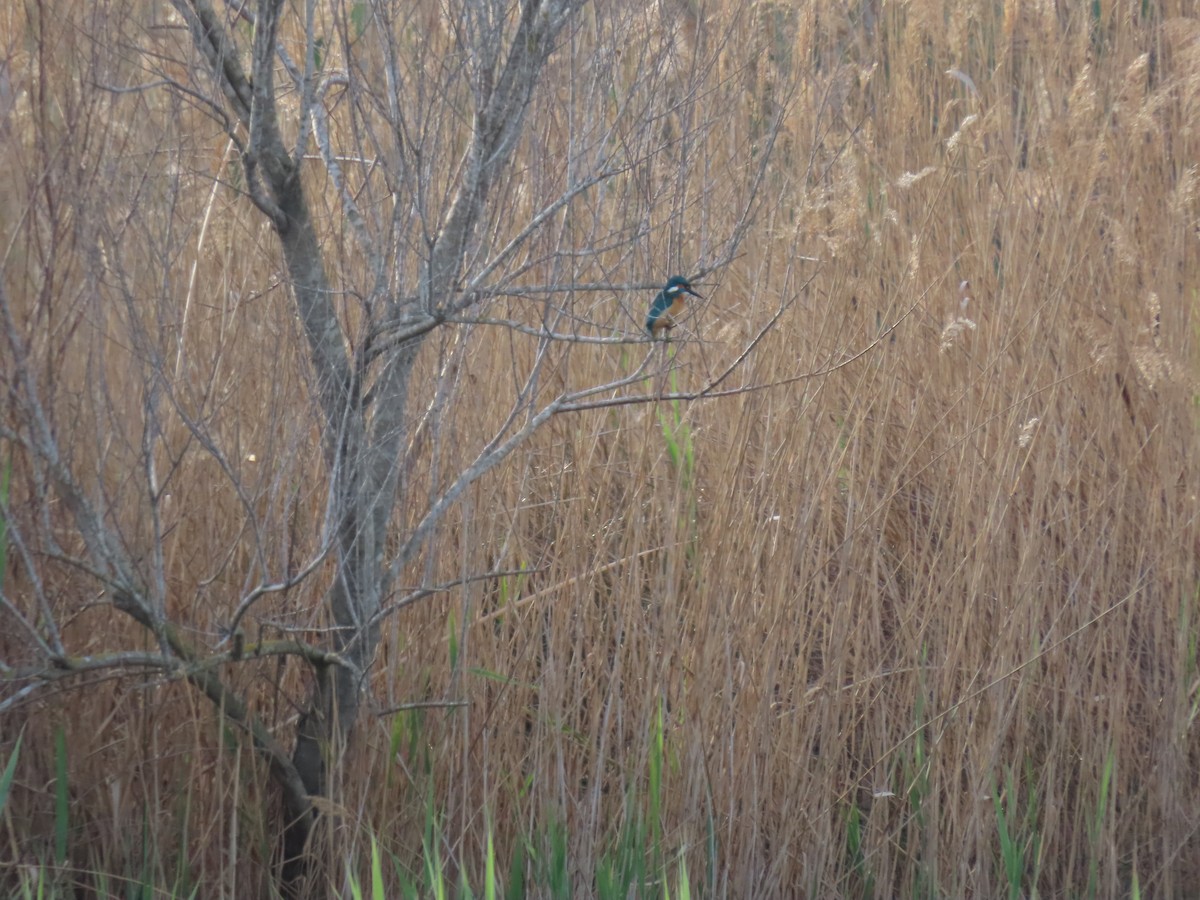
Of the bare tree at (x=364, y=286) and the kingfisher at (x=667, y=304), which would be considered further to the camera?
the kingfisher at (x=667, y=304)

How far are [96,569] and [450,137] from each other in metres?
0.86

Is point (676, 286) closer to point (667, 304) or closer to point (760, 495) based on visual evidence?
point (667, 304)

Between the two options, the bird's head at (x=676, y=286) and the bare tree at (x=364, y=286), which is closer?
the bare tree at (x=364, y=286)

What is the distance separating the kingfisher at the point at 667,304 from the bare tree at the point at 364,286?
0.03m

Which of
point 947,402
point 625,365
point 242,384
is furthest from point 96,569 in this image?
point 947,402

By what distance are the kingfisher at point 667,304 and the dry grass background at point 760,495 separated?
0.19 ft

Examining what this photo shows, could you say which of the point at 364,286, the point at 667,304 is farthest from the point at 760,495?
the point at 364,286

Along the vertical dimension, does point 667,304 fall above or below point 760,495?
above

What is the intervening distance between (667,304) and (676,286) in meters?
0.05

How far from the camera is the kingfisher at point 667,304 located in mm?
2000

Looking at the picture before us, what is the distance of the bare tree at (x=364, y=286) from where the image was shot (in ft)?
5.78

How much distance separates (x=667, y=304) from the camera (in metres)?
2.07

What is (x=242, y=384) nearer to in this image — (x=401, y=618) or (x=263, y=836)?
(x=401, y=618)

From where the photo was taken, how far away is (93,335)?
1.80 metres
